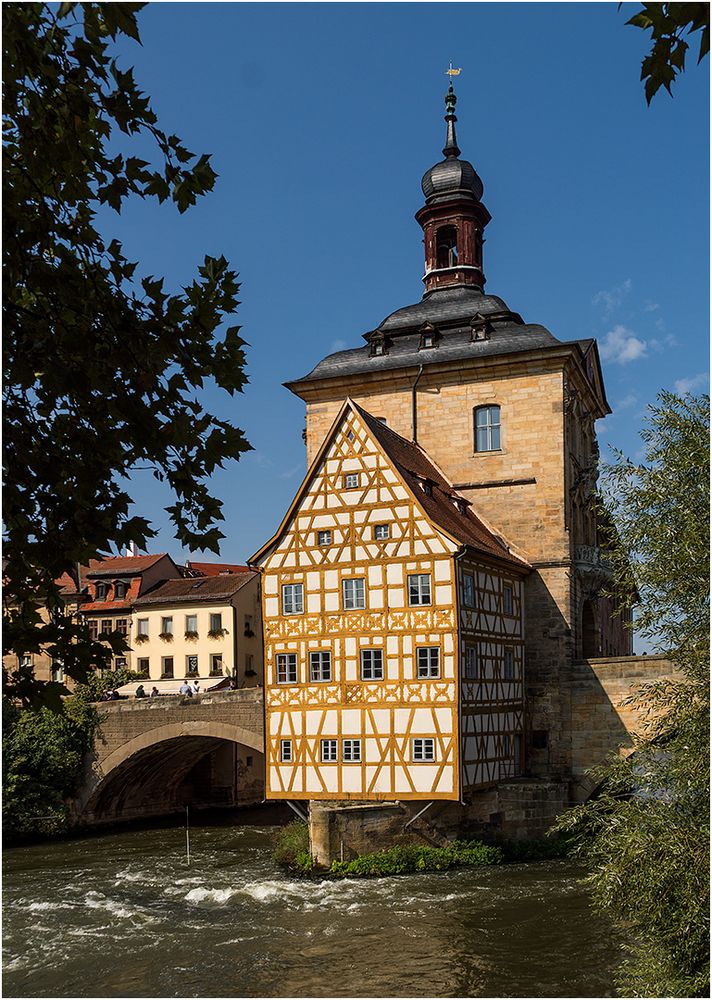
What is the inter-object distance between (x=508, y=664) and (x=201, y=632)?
1795 cm

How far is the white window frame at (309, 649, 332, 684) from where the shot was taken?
26.2m

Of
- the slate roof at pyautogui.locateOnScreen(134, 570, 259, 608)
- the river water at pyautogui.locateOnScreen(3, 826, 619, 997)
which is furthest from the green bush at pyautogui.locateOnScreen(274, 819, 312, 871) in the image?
the slate roof at pyautogui.locateOnScreen(134, 570, 259, 608)

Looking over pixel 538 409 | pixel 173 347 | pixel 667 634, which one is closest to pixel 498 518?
pixel 538 409

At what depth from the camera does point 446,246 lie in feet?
128

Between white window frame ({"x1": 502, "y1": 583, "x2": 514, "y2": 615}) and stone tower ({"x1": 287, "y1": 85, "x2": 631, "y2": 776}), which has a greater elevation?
stone tower ({"x1": 287, "y1": 85, "x2": 631, "y2": 776})

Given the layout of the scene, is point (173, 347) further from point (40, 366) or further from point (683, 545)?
point (683, 545)

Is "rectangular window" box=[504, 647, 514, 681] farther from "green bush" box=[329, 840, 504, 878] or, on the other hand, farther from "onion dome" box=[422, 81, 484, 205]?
"onion dome" box=[422, 81, 484, 205]

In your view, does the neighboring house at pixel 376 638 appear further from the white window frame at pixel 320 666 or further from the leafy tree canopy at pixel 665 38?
the leafy tree canopy at pixel 665 38

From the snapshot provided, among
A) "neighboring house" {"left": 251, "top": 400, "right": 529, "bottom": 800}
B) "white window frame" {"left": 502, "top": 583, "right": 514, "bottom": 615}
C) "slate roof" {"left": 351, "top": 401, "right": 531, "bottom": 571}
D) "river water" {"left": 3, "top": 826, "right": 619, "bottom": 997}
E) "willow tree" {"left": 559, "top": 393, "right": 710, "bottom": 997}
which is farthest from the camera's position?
"white window frame" {"left": 502, "top": 583, "right": 514, "bottom": 615}

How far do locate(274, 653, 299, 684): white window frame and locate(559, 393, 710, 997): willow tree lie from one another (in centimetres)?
1453

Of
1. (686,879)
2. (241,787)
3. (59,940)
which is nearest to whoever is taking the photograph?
(686,879)

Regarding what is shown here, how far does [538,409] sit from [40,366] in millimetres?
Result: 27399

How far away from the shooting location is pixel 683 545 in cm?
1144

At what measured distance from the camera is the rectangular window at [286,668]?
26.8 metres
